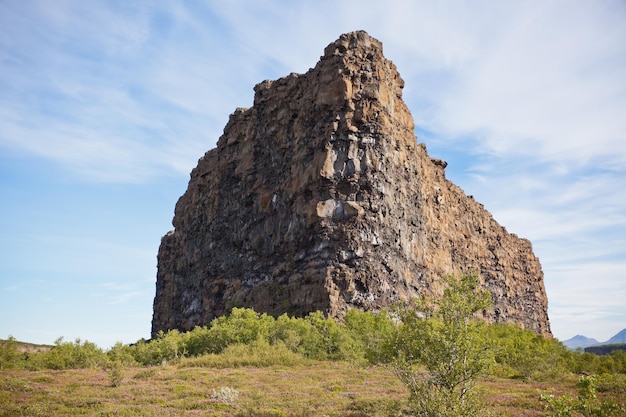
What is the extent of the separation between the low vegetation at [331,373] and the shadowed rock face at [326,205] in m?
7.62

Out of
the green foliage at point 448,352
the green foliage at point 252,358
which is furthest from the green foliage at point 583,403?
the green foliage at point 252,358

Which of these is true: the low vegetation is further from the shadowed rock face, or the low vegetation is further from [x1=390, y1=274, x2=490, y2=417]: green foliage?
the shadowed rock face

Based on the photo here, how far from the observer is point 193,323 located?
77875 mm

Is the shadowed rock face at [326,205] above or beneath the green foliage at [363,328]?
above

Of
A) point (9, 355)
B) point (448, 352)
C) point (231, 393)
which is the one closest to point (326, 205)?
point (9, 355)

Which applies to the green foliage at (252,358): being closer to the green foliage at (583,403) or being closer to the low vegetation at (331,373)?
the low vegetation at (331,373)

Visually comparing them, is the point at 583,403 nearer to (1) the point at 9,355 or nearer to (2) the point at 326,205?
(1) the point at 9,355

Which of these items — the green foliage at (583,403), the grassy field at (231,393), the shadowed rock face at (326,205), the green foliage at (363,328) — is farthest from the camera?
the shadowed rock face at (326,205)

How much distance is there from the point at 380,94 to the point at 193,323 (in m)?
46.5

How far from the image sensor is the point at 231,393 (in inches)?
925

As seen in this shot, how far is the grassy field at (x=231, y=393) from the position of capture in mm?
20406


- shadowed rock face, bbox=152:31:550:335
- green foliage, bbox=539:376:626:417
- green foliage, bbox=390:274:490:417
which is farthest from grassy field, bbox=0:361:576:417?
shadowed rock face, bbox=152:31:550:335

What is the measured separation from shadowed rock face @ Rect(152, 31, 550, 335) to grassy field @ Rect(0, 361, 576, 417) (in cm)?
1893

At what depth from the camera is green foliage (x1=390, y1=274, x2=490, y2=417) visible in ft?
51.4
